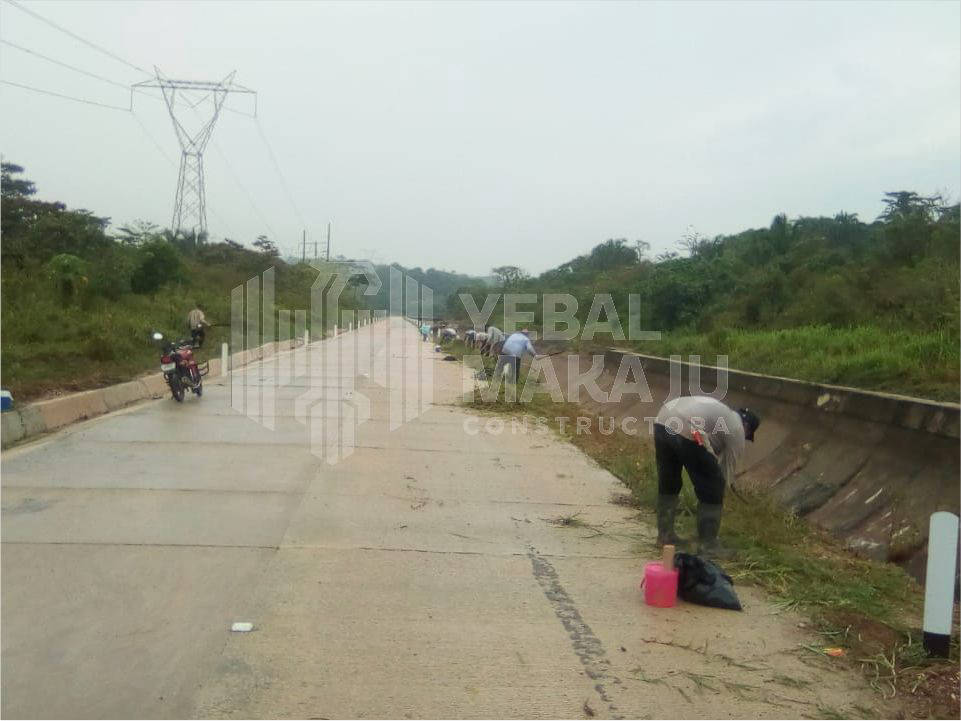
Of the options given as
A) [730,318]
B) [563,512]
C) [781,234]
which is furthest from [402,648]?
[781,234]

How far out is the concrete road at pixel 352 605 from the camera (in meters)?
4.34

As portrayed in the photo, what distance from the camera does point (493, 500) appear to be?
8.98m

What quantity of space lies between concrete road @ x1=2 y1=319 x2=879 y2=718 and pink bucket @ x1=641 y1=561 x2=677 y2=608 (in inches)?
3.5

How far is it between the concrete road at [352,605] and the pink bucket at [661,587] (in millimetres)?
88

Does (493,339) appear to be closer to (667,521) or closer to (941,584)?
(667,521)

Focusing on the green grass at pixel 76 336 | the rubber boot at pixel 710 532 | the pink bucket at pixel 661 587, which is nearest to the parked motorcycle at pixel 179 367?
the green grass at pixel 76 336

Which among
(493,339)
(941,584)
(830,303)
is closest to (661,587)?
(941,584)

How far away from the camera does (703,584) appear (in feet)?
19.3

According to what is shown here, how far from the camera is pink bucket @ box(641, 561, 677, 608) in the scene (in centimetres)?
580

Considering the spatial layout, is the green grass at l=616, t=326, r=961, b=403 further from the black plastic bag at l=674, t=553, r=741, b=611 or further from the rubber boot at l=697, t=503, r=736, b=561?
the black plastic bag at l=674, t=553, r=741, b=611

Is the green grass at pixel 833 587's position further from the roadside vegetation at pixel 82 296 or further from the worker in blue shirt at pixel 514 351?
the roadside vegetation at pixel 82 296

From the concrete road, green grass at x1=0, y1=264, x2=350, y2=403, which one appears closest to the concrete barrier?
the concrete road

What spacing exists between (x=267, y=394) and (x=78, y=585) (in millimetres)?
12695

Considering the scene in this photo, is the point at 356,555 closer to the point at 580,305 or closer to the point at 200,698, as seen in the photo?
the point at 200,698
